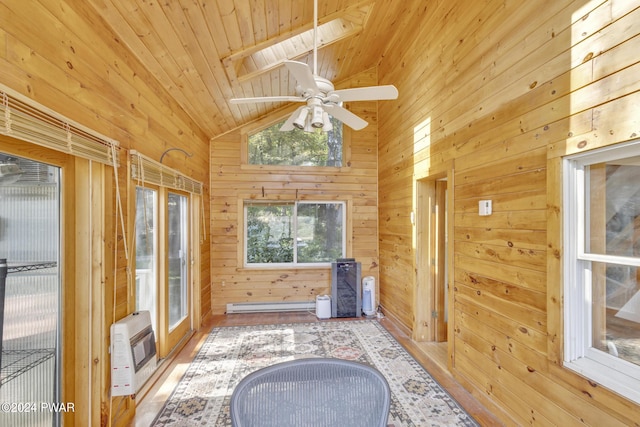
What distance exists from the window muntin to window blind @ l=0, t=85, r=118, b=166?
3010 mm

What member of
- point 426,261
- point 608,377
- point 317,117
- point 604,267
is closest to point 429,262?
point 426,261

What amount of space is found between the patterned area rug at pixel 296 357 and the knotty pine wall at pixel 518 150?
0.40 meters

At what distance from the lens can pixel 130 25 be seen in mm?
2020

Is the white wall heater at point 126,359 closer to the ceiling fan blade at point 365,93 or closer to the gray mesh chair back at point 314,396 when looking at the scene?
the gray mesh chair back at point 314,396

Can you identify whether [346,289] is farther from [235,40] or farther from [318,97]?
[235,40]

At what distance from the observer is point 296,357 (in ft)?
10.4

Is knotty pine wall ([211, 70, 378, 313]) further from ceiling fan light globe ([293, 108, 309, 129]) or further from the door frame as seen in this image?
ceiling fan light globe ([293, 108, 309, 129])

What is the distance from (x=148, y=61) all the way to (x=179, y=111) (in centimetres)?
89

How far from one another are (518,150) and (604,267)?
2.82 ft

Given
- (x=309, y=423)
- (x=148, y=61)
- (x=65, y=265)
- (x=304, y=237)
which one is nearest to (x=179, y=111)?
(x=148, y=61)

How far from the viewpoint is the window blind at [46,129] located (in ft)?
4.11

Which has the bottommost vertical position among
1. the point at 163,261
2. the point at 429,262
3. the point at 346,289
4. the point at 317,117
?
the point at 346,289

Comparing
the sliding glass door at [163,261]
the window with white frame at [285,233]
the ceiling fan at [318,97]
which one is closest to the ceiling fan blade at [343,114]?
the ceiling fan at [318,97]

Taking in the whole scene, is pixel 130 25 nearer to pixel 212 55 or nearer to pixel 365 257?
pixel 212 55
